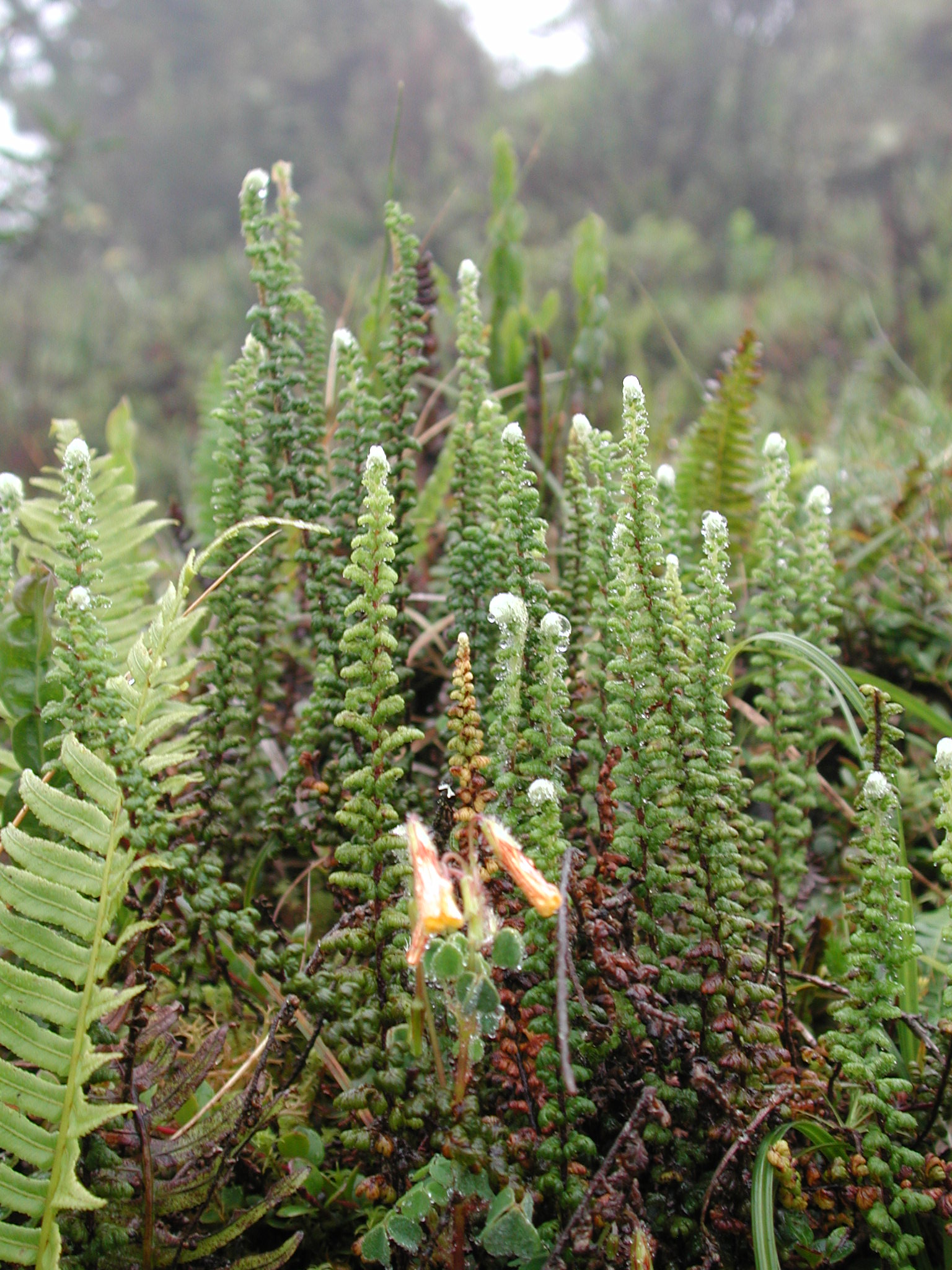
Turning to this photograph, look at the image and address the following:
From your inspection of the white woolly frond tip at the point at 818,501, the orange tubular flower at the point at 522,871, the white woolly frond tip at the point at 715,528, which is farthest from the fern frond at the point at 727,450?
the orange tubular flower at the point at 522,871

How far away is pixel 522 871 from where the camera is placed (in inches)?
32.2

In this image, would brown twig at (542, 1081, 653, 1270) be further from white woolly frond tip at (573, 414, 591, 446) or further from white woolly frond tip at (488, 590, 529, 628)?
white woolly frond tip at (573, 414, 591, 446)

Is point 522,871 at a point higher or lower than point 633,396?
lower

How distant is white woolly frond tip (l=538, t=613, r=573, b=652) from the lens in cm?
100

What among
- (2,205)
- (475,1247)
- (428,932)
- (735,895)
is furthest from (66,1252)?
(2,205)

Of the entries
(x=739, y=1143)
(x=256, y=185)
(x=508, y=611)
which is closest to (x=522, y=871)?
(x=508, y=611)

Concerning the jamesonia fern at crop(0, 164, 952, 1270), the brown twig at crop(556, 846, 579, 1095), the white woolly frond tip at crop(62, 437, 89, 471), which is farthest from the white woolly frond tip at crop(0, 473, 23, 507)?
the brown twig at crop(556, 846, 579, 1095)

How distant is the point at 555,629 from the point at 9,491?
0.87 metres

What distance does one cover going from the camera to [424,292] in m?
2.00

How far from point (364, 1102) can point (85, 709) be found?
562 mm

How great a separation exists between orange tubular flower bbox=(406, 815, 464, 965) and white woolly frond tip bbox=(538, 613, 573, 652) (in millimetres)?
264

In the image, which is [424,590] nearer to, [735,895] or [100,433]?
[735,895]

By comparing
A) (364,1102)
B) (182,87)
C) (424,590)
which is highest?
(182,87)

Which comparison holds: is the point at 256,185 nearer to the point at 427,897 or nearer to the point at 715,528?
the point at 715,528
